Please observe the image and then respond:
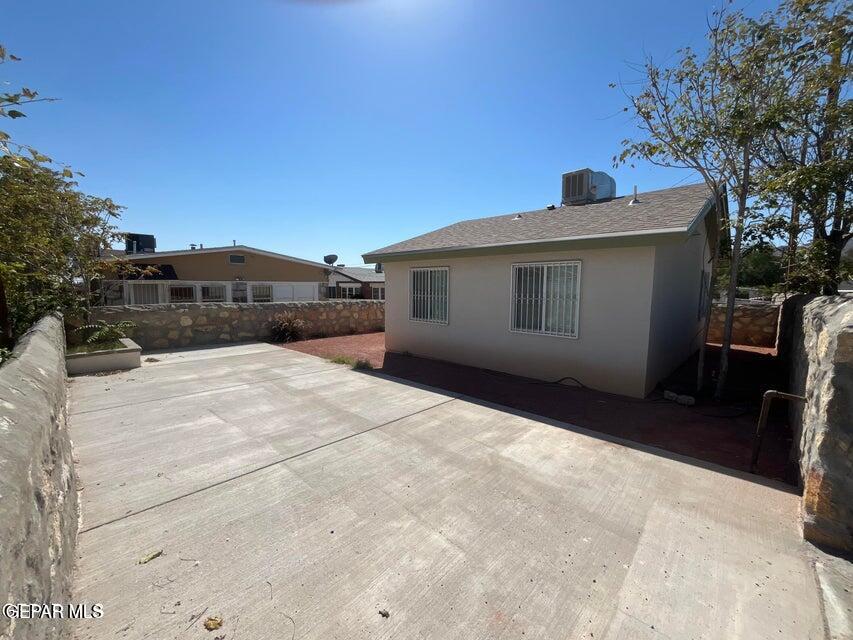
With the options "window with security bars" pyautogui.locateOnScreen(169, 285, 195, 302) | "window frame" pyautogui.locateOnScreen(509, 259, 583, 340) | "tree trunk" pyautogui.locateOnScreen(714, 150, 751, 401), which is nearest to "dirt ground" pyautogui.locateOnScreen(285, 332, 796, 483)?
"tree trunk" pyautogui.locateOnScreen(714, 150, 751, 401)

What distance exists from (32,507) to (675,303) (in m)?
8.83

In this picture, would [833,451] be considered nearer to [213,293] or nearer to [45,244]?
[45,244]

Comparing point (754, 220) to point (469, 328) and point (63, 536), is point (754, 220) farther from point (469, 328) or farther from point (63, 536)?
point (63, 536)

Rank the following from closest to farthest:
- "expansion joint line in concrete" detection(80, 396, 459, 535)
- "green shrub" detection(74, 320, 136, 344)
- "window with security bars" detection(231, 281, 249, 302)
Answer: "expansion joint line in concrete" detection(80, 396, 459, 535)
"green shrub" detection(74, 320, 136, 344)
"window with security bars" detection(231, 281, 249, 302)

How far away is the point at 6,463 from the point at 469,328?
23.2 feet

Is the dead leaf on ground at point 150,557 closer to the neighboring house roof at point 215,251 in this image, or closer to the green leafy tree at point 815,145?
the green leafy tree at point 815,145

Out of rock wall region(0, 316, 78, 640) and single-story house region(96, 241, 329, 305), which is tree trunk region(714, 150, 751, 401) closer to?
rock wall region(0, 316, 78, 640)

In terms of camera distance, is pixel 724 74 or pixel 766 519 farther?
pixel 724 74

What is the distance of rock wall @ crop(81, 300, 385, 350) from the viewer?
9812mm

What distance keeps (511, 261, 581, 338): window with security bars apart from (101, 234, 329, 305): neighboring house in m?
15.1

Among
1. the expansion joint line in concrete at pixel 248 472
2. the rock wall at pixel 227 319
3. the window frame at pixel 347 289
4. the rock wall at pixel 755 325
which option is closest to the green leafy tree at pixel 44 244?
the rock wall at pixel 227 319

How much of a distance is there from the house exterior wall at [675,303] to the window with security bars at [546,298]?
4.03 feet

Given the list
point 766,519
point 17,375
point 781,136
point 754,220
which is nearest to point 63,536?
point 17,375

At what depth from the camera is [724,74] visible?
5426 millimetres
